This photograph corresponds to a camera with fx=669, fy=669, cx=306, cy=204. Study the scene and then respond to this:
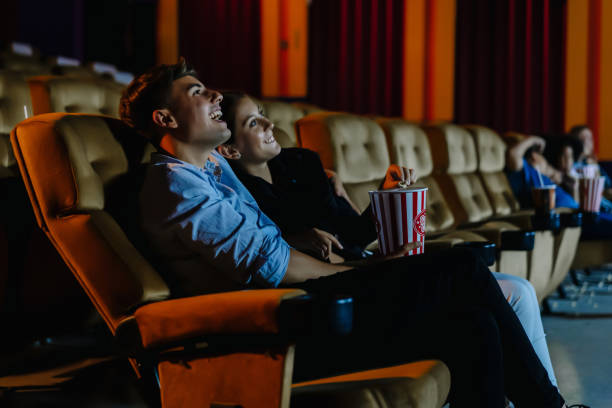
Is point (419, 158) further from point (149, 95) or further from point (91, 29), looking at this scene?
point (91, 29)

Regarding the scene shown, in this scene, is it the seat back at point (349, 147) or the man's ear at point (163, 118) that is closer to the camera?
the man's ear at point (163, 118)

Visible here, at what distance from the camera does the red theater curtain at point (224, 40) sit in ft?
25.5

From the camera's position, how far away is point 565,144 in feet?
13.3

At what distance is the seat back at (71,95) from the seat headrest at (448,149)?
1797mm

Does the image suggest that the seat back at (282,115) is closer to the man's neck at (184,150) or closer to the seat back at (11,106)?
the seat back at (11,106)

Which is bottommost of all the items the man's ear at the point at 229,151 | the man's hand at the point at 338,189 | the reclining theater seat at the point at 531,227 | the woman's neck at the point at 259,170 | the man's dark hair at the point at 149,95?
the reclining theater seat at the point at 531,227

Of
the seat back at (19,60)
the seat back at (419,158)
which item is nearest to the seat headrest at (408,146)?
the seat back at (419,158)

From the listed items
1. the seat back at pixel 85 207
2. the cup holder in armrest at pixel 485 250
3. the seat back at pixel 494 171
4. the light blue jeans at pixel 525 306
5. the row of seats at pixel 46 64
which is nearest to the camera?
the seat back at pixel 85 207

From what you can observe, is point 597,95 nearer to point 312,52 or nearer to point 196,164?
point 312,52

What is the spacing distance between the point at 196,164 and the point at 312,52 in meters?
6.20

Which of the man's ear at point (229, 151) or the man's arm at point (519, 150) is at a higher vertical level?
the man's ear at point (229, 151)

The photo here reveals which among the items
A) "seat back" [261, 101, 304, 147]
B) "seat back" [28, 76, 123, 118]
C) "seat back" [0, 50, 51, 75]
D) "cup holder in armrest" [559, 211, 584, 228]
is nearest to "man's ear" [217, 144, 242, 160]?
"seat back" [28, 76, 123, 118]

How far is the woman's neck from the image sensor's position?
1.58 meters

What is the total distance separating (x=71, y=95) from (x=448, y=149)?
2.04 metres
